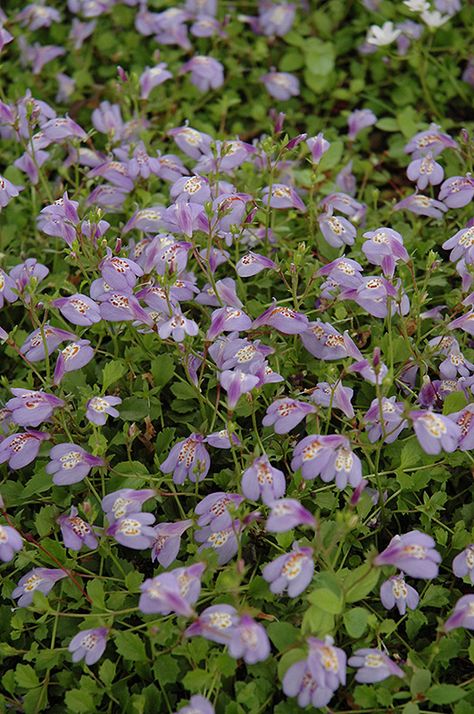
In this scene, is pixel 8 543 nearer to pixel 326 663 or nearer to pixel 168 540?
pixel 168 540

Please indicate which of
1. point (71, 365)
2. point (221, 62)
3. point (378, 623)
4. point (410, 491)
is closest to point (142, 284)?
point (71, 365)

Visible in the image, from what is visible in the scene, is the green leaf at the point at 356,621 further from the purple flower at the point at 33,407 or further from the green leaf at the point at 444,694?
the purple flower at the point at 33,407

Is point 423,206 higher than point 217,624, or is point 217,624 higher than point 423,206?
point 217,624

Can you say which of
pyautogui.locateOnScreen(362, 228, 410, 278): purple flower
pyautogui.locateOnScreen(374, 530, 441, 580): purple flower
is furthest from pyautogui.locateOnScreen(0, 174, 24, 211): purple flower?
pyautogui.locateOnScreen(374, 530, 441, 580): purple flower

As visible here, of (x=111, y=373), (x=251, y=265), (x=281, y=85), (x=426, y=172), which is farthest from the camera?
(x=281, y=85)

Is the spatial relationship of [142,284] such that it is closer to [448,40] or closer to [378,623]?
[378,623]

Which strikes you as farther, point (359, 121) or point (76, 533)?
point (359, 121)

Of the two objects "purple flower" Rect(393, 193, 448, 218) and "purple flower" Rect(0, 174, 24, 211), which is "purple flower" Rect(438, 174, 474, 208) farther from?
"purple flower" Rect(0, 174, 24, 211)

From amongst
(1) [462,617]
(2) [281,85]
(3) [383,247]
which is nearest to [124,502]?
(1) [462,617]
